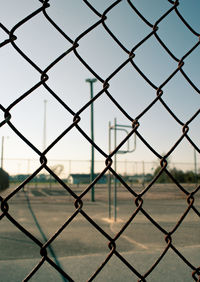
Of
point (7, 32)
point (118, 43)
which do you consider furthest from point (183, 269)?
point (7, 32)

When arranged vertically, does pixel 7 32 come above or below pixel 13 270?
above

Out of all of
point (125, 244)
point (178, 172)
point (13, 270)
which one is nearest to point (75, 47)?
point (13, 270)

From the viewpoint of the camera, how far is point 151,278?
148 cm

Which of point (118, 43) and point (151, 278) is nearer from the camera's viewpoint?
point (118, 43)

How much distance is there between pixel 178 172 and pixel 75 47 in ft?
84.7

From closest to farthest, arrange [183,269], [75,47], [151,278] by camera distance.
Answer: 1. [75,47]
2. [151,278]
3. [183,269]

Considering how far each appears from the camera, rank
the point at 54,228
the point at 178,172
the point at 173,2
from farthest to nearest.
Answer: the point at 178,172 → the point at 54,228 → the point at 173,2

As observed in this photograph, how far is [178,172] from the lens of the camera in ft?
83.1

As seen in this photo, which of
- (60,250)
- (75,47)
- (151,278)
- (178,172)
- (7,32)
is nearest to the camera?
(7,32)

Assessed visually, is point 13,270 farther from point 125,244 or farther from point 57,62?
point 125,244

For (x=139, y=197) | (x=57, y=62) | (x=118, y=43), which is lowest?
(x=139, y=197)

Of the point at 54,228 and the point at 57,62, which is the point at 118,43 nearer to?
the point at 57,62

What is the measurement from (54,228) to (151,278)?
5275 mm

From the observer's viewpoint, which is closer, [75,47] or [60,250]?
[75,47]
